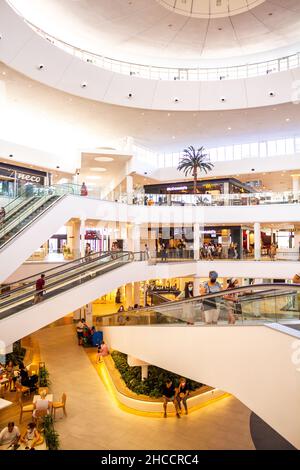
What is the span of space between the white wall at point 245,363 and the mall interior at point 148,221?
0.04 metres

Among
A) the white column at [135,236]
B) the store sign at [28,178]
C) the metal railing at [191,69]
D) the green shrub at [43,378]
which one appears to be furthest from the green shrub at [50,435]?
the metal railing at [191,69]

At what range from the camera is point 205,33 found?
23000mm

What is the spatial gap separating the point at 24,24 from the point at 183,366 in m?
18.1

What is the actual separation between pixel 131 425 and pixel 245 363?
216 inches

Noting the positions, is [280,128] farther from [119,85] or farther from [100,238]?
[100,238]

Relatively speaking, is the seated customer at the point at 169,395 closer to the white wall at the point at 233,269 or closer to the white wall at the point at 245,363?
the white wall at the point at 245,363

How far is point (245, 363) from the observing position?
691cm

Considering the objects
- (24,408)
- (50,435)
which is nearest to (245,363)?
(50,435)

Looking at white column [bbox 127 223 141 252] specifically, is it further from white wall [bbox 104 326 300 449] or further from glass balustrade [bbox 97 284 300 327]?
glass balustrade [bbox 97 284 300 327]

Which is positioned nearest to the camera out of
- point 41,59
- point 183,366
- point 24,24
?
point 183,366

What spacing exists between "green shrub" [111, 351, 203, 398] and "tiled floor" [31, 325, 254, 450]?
0.92m

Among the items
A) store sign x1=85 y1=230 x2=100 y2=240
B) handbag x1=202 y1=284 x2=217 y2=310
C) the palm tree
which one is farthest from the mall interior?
store sign x1=85 y1=230 x2=100 y2=240

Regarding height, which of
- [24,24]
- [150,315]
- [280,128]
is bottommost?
[150,315]
